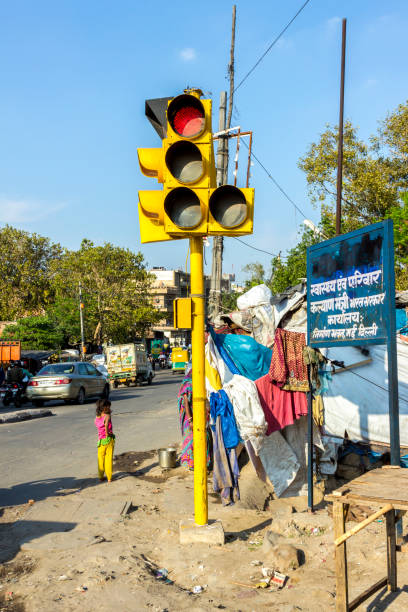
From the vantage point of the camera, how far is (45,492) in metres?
8.39

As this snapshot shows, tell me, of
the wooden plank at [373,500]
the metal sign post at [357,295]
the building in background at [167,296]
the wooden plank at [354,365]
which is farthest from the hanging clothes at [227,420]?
the building in background at [167,296]

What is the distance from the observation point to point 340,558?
382cm

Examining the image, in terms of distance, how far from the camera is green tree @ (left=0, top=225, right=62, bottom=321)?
174 feet

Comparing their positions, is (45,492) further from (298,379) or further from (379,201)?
(379,201)

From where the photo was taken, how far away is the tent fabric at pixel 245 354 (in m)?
8.27

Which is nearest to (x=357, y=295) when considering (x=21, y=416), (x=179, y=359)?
(x=21, y=416)

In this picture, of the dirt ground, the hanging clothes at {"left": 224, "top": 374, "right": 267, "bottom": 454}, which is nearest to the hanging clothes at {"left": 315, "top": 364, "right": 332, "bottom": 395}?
the hanging clothes at {"left": 224, "top": 374, "right": 267, "bottom": 454}

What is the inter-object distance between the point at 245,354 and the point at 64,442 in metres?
6.30

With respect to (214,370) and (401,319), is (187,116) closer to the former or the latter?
(214,370)

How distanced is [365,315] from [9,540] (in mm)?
4414

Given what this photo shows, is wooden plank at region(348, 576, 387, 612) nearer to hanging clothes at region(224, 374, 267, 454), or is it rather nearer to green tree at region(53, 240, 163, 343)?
hanging clothes at region(224, 374, 267, 454)

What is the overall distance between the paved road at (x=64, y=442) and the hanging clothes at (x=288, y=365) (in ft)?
12.1

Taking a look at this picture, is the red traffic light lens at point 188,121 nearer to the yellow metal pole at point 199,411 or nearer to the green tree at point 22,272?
the yellow metal pole at point 199,411

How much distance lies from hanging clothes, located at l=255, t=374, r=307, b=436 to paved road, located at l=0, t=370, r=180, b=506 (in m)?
3.35
